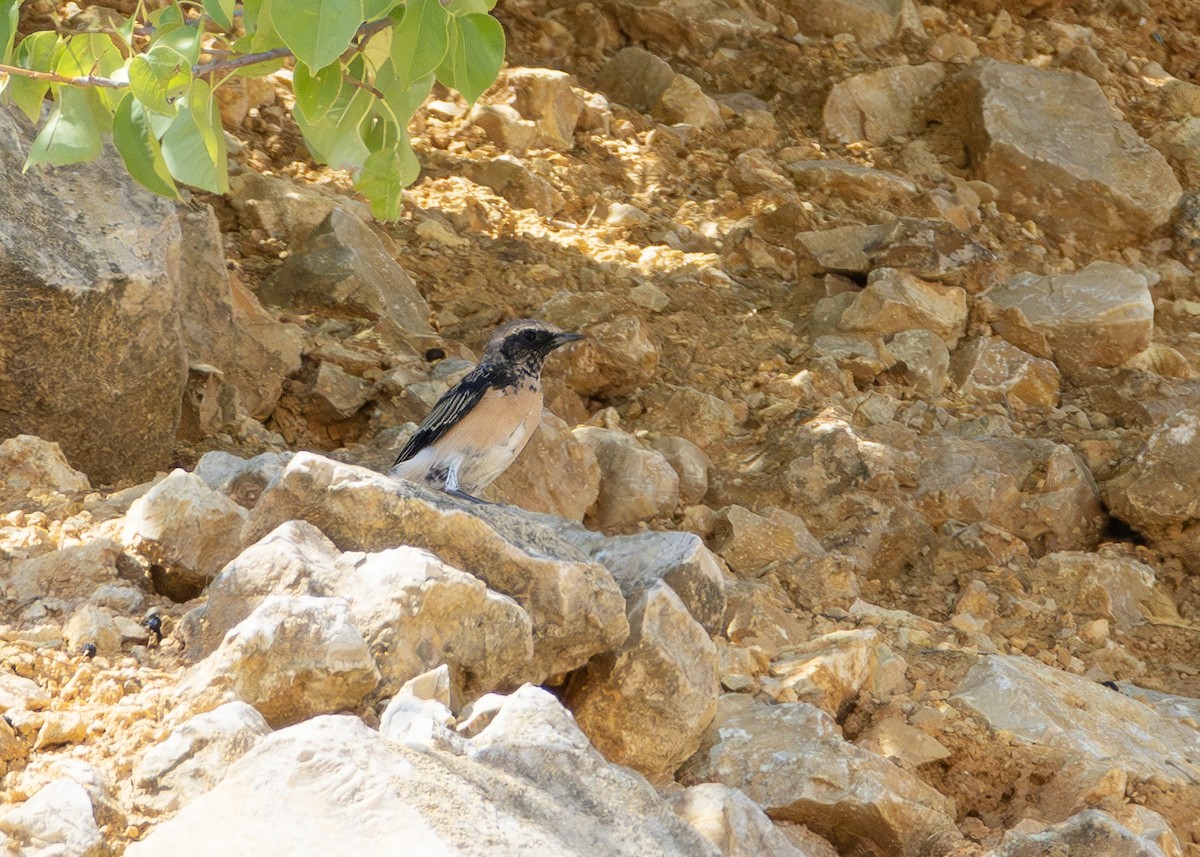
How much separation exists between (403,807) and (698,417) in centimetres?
512

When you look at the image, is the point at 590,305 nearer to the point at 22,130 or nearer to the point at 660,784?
the point at 22,130

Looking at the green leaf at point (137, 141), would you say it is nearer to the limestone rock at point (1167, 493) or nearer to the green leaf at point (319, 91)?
the green leaf at point (319, 91)

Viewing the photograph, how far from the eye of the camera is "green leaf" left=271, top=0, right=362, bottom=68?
283 cm

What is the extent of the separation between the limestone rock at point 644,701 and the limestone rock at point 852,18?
8.22m

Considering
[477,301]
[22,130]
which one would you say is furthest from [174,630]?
[477,301]

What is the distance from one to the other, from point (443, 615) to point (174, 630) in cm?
81

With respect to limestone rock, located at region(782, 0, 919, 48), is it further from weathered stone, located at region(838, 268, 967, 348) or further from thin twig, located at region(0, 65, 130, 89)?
thin twig, located at region(0, 65, 130, 89)

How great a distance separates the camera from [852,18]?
1108cm

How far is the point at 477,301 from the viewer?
26.5 feet

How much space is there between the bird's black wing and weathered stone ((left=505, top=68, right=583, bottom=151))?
4.01m

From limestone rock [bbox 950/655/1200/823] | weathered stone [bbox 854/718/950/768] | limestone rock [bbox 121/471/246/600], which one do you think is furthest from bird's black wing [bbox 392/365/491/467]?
limestone rock [bbox 950/655/1200/823]

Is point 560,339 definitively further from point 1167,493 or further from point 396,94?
point 1167,493

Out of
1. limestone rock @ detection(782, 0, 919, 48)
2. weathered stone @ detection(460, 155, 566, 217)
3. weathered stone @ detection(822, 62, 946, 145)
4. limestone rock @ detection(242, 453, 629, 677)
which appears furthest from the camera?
limestone rock @ detection(782, 0, 919, 48)

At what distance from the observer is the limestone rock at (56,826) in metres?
2.61
